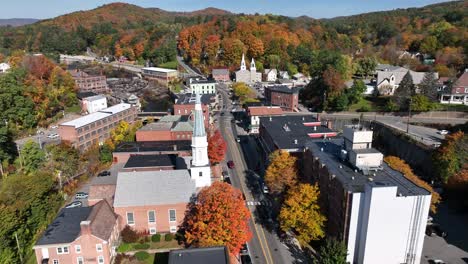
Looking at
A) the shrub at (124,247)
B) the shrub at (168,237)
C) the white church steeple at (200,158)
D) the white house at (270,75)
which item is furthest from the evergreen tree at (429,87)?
the shrub at (124,247)

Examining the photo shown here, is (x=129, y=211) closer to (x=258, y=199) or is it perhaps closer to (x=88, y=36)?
(x=258, y=199)

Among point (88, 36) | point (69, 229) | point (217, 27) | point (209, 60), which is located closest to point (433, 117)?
point (69, 229)

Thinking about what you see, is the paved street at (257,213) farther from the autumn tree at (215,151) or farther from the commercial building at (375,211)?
the commercial building at (375,211)

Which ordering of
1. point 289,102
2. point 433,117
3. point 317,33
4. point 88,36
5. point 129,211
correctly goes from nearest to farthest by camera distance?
point 129,211, point 433,117, point 289,102, point 317,33, point 88,36

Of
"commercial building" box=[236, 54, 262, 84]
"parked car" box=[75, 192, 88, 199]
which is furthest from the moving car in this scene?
"commercial building" box=[236, 54, 262, 84]

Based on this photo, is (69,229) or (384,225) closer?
(384,225)

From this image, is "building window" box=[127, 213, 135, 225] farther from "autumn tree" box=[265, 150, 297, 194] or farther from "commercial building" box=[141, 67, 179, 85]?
"commercial building" box=[141, 67, 179, 85]
